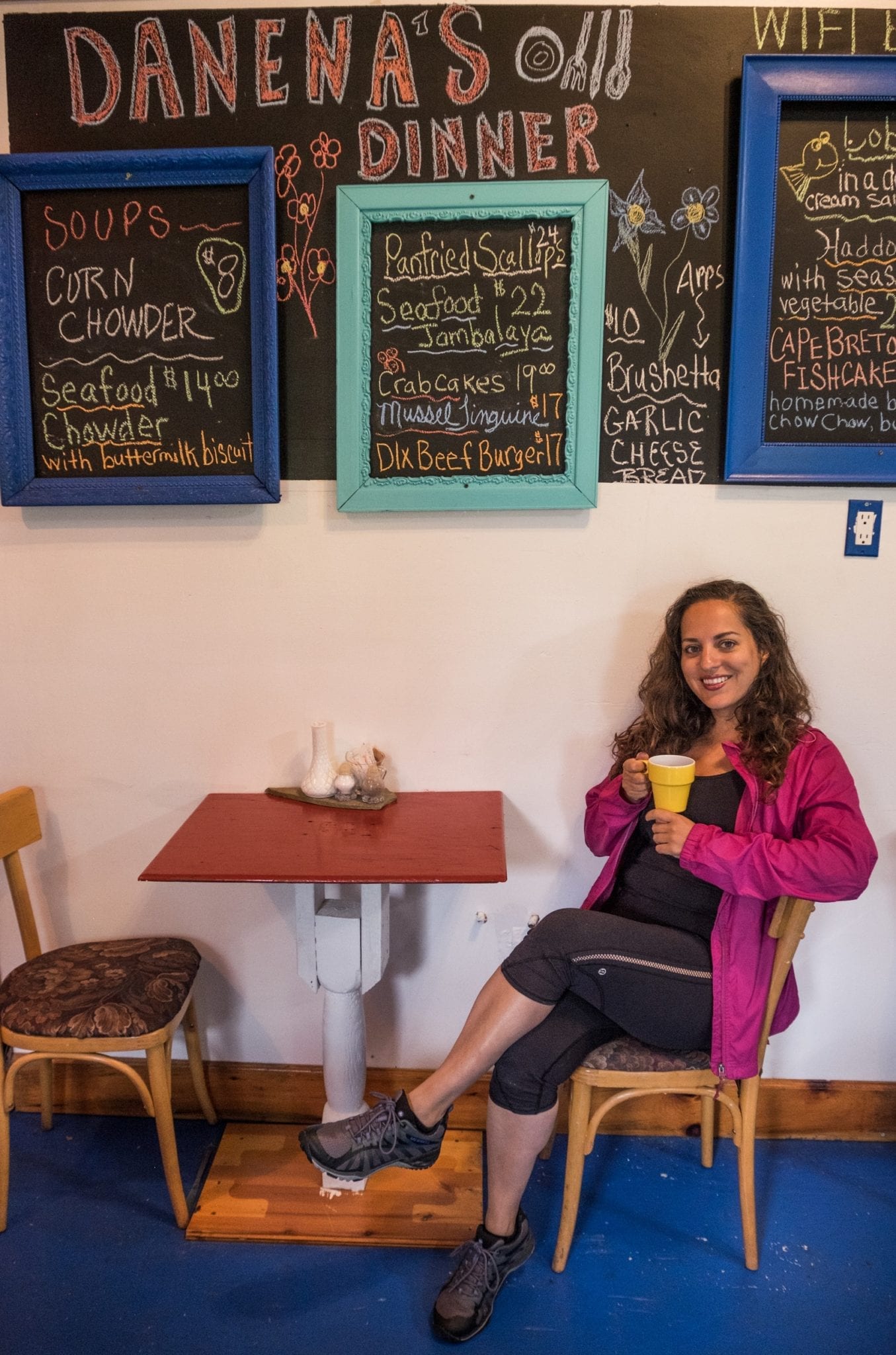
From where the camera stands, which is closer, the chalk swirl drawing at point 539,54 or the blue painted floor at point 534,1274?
the blue painted floor at point 534,1274

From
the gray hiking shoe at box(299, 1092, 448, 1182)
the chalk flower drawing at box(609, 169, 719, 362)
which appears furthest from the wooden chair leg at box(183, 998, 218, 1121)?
the chalk flower drawing at box(609, 169, 719, 362)

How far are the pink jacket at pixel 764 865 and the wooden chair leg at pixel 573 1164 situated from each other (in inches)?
11.7

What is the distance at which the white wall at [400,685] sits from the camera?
2129 millimetres

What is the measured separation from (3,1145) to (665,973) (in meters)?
1.55

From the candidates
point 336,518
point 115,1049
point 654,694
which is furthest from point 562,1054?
point 336,518

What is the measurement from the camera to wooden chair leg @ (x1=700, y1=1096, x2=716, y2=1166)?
85.5 inches

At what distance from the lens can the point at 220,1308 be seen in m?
1.79

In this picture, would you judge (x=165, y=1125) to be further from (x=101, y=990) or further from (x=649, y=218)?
(x=649, y=218)

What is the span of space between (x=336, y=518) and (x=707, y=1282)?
1.91 meters

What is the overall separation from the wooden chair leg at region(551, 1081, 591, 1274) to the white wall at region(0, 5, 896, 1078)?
1.71 ft

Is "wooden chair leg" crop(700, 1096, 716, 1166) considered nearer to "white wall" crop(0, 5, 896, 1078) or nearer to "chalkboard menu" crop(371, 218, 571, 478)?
"white wall" crop(0, 5, 896, 1078)

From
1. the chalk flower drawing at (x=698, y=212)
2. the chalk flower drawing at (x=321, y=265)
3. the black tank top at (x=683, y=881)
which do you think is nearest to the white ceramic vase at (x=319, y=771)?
the black tank top at (x=683, y=881)

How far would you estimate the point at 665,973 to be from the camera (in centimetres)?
177

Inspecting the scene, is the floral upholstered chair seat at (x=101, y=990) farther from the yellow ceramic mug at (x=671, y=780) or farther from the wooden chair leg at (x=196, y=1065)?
the yellow ceramic mug at (x=671, y=780)
